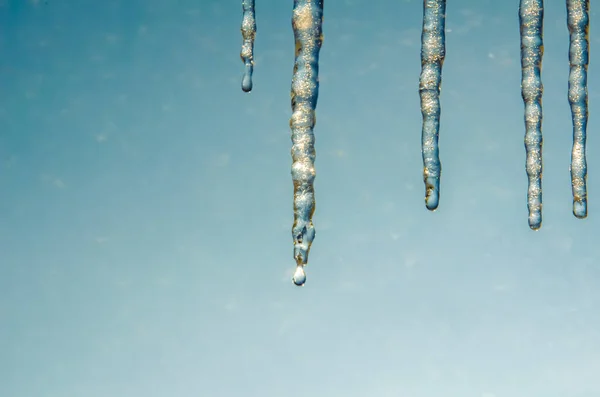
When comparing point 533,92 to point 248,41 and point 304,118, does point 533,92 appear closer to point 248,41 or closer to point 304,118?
point 304,118

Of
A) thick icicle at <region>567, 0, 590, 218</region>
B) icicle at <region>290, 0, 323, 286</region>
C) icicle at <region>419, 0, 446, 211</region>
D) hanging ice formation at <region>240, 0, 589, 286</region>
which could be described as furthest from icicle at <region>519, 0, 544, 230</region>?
icicle at <region>290, 0, 323, 286</region>

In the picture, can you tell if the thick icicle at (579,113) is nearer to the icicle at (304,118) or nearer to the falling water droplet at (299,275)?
the icicle at (304,118)

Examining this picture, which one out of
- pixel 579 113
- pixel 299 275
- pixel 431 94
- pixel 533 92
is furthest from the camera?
pixel 579 113

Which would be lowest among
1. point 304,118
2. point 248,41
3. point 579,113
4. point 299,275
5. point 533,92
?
point 299,275

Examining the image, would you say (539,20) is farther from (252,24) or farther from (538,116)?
(252,24)

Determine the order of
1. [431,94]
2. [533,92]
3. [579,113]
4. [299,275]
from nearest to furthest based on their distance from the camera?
[299,275], [431,94], [533,92], [579,113]

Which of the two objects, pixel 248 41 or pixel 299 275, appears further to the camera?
pixel 248 41

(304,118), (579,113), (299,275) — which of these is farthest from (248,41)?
(579,113)
